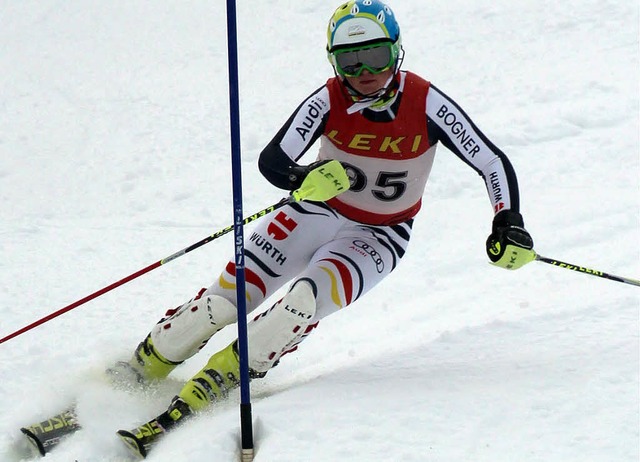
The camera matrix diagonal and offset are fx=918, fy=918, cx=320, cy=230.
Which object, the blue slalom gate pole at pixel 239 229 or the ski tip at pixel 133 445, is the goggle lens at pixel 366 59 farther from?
the ski tip at pixel 133 445

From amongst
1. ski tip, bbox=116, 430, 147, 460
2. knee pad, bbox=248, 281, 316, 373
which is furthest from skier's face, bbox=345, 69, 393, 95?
ski tip, bbox=116, 430, 147, 460

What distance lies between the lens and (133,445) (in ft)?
11.6

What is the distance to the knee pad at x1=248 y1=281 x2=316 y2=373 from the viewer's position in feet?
12.8

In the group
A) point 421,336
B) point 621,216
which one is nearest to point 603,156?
point 621,216

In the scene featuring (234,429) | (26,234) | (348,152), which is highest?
(348,152)

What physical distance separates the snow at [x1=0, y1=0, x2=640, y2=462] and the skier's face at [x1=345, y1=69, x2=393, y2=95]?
1.26 metres

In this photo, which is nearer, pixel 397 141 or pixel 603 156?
pixel 397 141

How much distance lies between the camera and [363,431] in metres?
3.31

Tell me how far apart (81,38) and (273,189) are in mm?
4541

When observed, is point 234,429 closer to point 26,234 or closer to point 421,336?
point 421,336

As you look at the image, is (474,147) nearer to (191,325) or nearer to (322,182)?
(322,182)

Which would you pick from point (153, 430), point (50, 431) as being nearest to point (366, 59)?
point (153, 430)

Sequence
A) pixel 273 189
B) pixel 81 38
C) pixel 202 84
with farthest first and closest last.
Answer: pixel 81 38
pixel 202 84
pixel 273 189

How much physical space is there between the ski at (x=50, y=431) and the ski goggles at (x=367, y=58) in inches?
76.5
